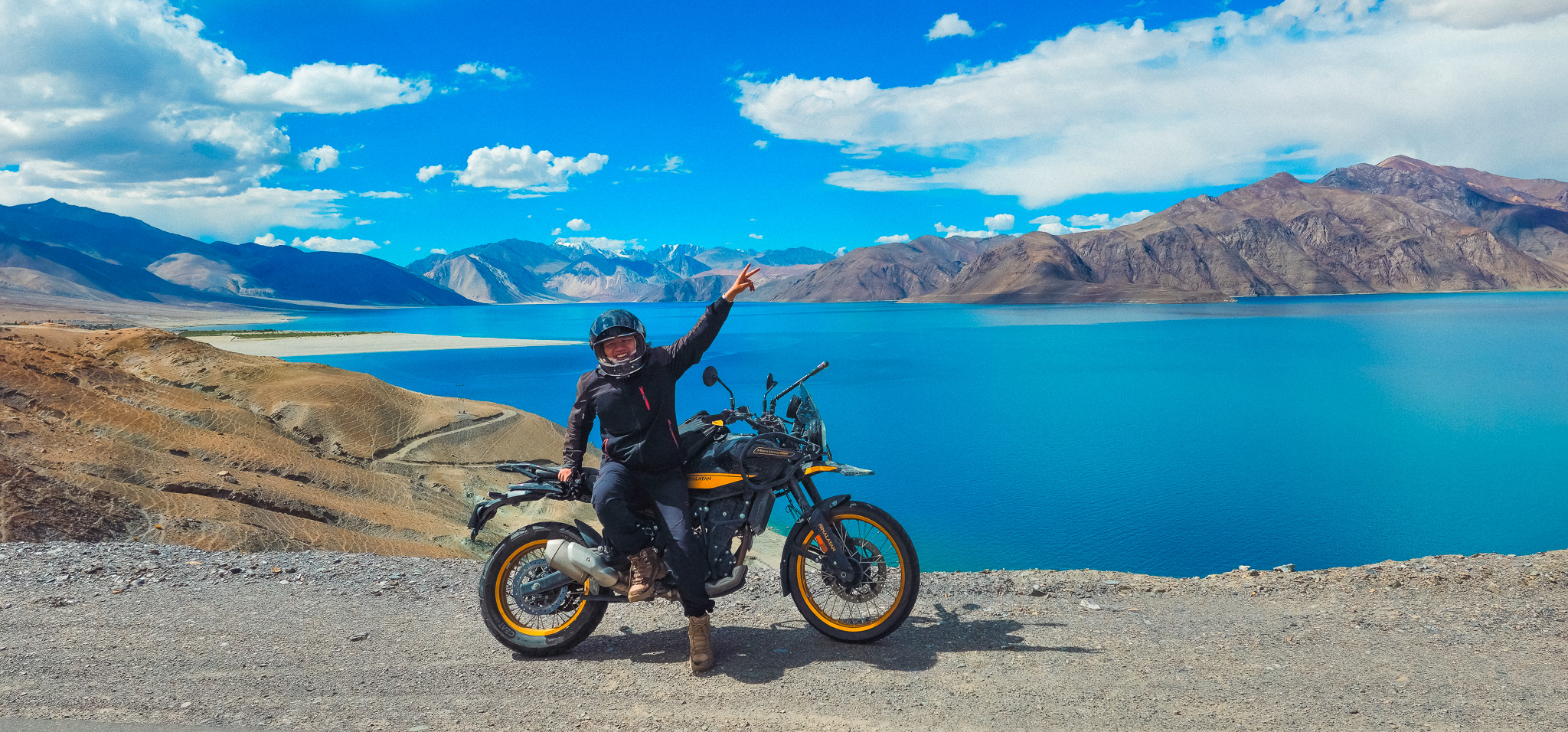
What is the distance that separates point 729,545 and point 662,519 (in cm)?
49

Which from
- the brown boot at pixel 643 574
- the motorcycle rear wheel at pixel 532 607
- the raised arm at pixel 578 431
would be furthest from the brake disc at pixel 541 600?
the raised arm at pixel 578 431

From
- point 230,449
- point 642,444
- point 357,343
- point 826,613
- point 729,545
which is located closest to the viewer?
point 642,444

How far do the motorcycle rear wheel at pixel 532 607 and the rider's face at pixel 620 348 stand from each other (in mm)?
1264

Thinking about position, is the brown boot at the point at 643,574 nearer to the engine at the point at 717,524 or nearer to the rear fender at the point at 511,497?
the engine at the point at 717,524

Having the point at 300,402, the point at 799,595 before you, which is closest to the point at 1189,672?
the point at 799,595

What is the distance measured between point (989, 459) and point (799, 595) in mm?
23221

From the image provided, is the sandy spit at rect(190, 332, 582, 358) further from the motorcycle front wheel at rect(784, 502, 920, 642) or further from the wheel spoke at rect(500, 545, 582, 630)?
the motorcycle front wheel at rect(784, 502, 920, 642)

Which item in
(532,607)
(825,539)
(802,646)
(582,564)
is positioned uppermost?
(825,539)

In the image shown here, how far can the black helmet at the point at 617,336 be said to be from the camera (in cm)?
508

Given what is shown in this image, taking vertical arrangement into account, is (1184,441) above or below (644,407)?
below

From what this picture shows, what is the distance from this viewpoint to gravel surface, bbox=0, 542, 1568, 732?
14.2 ft

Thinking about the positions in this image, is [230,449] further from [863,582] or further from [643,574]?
[863,582]

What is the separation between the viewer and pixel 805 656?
5199 millimetres

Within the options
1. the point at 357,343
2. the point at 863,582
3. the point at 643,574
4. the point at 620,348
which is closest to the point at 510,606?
the point at 643,574
